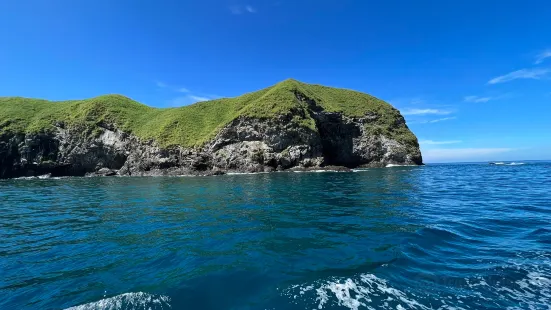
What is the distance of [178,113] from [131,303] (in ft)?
351

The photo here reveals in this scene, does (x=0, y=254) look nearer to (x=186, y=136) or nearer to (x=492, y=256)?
(x=492, y=256)

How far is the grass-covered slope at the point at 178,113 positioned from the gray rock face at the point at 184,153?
316 cm

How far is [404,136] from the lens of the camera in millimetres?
105250

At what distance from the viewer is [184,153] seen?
86438 millimetres

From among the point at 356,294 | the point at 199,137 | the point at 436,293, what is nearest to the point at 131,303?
the point at 356,294

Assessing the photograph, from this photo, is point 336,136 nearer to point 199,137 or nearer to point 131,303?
point 199,137

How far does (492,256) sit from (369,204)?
11683mm

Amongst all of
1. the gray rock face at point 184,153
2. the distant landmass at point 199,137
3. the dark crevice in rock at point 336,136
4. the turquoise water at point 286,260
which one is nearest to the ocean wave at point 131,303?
the turquoise water at point 286,260

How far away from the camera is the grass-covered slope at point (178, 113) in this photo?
9112 centimetres

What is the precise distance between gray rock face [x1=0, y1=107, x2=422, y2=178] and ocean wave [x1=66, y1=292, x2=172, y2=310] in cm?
6854

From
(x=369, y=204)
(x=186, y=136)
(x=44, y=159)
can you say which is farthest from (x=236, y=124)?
(x=369, y=204)

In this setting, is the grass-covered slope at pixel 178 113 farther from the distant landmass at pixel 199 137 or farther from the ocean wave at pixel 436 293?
the ocean wave at pixel 436 293

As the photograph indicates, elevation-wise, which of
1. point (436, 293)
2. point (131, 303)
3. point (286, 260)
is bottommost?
point (131, 303)

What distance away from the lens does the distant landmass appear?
83.9 m
